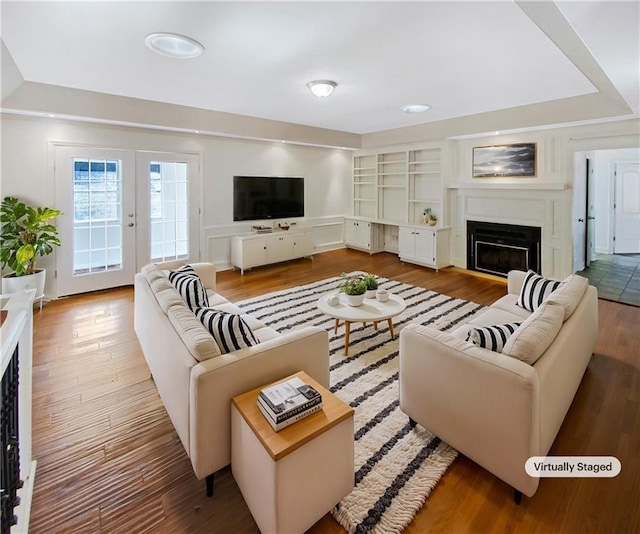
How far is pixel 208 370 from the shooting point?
5.37ft

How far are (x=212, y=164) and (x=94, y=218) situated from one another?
2.00 metres

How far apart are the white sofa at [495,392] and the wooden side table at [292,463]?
613mm

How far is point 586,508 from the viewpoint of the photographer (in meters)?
1.67

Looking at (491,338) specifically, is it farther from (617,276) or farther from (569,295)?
(617,276)

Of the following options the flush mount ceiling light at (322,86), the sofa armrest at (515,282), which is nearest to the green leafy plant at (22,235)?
the flush mount ceiling light at (322,86)

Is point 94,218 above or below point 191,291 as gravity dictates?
above

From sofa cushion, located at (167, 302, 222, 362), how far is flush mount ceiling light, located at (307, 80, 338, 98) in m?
2.84

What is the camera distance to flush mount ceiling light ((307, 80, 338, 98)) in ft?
12.2

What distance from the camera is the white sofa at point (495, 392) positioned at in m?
1.60

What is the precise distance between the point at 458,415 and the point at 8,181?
17.9 feet

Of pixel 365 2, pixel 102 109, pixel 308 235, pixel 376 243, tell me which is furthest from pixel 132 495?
pixel 376 243

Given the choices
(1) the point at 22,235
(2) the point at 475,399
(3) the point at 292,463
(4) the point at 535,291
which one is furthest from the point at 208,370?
(1) the point at 22,235

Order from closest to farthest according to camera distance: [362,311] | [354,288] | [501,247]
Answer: [362,311] < [354,288] < [501,247]

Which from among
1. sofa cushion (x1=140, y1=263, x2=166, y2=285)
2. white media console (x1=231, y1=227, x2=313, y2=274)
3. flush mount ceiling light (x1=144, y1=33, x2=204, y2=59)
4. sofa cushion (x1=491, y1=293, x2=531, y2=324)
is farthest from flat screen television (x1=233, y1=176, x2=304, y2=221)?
sofa cushion (x1=491, y1=293, x2=531, y2=324)
